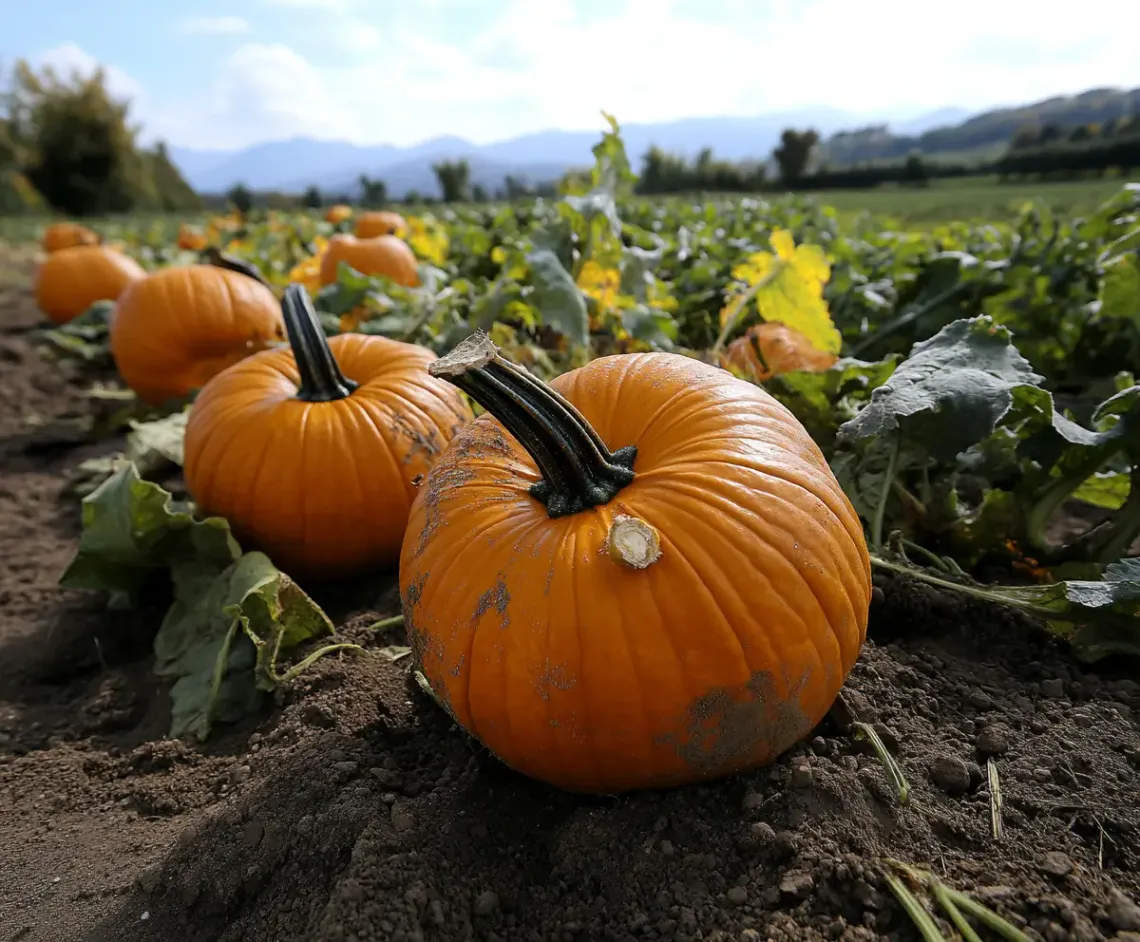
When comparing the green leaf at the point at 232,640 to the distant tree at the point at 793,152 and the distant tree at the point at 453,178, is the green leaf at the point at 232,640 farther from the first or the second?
the distant tree at the point at 793,152

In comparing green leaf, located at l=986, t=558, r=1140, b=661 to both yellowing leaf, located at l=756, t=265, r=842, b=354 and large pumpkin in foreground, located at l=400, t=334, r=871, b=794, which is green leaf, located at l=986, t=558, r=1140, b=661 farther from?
yellowing leaf, located at l=756, t=265, r=842, b=354

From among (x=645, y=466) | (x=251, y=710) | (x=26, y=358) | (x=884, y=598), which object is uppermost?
(x=645, y=466)

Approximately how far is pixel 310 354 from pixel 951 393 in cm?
219

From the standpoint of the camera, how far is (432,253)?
6719 mm

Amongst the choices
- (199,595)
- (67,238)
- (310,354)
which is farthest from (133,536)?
(67,238)

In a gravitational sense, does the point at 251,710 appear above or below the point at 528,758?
below

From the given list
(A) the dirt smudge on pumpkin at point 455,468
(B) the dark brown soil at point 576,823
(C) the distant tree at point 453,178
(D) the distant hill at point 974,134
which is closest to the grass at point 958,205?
(B) the dark brown soil at point 576,823

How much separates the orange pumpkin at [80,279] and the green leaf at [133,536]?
6.84 meters

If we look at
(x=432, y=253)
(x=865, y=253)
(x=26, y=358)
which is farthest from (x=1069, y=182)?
(x=26, y=358)

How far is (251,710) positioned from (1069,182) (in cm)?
2777

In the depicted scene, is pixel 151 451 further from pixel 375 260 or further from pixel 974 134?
pixel 974 134

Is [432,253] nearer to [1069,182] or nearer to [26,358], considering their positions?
[26,358]

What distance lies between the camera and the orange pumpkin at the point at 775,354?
3.41 meters

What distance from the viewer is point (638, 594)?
62.9 inches
